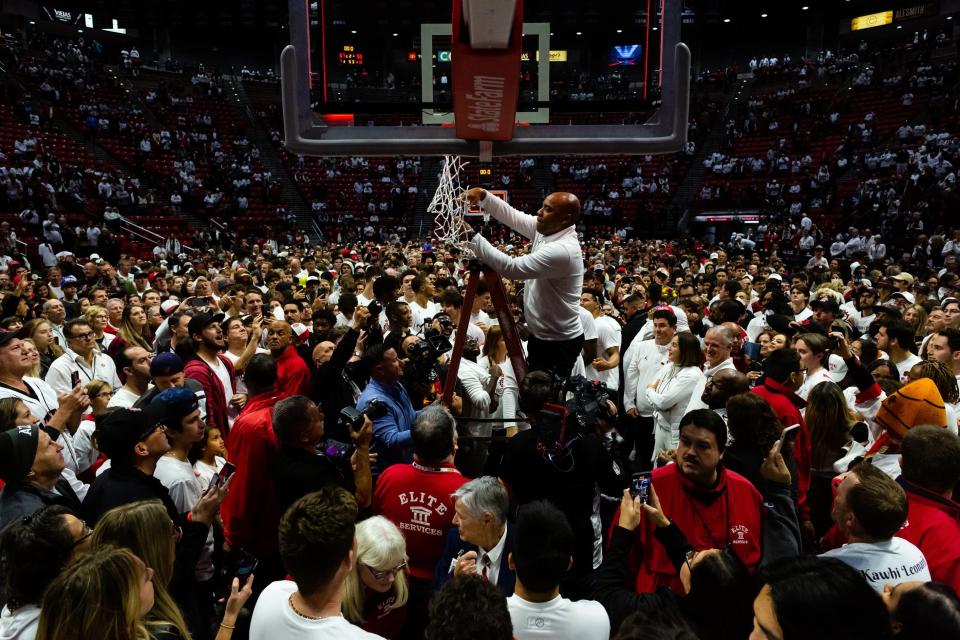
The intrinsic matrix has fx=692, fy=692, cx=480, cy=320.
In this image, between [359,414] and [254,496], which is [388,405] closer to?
[359,414]

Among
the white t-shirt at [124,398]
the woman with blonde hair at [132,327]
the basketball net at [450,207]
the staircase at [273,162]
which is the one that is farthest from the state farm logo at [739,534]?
the staircase at [273,162]

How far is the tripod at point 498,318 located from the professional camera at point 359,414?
0.64 meters

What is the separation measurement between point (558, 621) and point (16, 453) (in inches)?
96.5

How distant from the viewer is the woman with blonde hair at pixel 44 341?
575 centimetres

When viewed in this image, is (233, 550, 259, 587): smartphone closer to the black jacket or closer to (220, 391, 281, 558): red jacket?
(220, 391, 281, 558): red jacket

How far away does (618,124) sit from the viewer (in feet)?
16.2

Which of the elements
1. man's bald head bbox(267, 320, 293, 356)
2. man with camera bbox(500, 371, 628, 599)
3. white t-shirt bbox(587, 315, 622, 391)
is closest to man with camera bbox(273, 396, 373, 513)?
man with camera bbox(500, 371, 628, 599)

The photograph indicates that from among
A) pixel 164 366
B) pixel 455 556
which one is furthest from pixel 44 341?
pixel 455 556

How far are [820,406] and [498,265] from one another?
2.23m

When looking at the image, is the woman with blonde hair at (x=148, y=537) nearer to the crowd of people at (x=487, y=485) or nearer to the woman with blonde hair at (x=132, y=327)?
the crowd of people at (x=487, y=485)

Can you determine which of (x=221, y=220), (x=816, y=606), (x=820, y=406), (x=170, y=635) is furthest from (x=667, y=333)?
(x=221, y=220)

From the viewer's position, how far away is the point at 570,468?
3.30 m

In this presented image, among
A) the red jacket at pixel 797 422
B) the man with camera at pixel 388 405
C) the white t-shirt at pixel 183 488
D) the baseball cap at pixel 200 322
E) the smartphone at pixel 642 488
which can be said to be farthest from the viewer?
the baseball cap at pixel 200 322

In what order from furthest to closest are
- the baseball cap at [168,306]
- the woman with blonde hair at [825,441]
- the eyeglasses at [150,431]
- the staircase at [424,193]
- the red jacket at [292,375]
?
the staircase at [424,193]
the baseball cap at [168,306]
the red jacket at [292,375]
the woman with blonde hair at [825,441]
the eyeglasses at [150,431]
